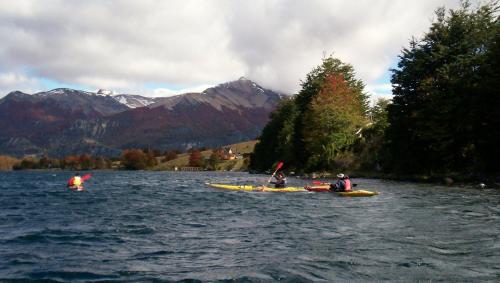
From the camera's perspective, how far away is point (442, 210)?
26812 millimetres

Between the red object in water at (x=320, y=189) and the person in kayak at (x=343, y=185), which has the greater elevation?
the person in kayak at (x=343, y=185)

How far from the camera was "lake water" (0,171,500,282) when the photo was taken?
1345 centimetres

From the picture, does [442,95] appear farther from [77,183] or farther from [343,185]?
[77,183]

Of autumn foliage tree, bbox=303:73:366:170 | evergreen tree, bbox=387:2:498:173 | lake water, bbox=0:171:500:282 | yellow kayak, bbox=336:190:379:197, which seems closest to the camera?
lake water, bbox=0:171:500:282

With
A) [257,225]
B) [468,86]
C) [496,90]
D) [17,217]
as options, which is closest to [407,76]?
[468,86]

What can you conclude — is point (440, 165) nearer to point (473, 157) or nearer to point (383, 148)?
point (473, 157)

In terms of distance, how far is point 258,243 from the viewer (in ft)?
59.3

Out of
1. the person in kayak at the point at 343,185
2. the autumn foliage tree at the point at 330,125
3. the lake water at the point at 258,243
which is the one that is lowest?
the lake water at the point at 258,243

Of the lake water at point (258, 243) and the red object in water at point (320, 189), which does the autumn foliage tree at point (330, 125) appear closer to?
the red object in water at point (320, 189)

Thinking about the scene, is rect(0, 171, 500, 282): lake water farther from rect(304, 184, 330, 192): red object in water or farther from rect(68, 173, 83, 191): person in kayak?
rect(68, 173, 83, 191): person in kayak

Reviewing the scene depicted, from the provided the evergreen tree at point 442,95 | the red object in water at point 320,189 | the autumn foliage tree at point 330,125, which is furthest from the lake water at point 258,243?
the autumn foliage tree at point 330,125

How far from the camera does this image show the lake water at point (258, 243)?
44.1 ft

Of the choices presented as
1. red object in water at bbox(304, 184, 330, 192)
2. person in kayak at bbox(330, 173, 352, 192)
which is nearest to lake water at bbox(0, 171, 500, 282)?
person in kayak at bbox(330, 173, 352, 192)

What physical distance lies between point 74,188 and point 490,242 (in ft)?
160
